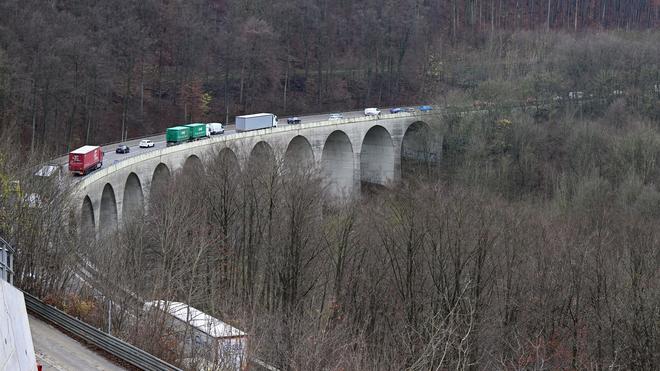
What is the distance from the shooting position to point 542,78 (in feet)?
260

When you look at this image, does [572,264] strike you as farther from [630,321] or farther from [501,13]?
[501,13]

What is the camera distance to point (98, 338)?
70.7ft

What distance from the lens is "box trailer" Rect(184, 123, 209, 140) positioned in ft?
185

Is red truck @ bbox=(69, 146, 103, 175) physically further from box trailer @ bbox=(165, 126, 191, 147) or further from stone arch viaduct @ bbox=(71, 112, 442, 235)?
box trailer @ bbox=(165, 126, 191, 147)

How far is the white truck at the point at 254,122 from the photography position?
61.2 metres

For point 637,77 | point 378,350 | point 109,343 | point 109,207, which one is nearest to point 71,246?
point 109,343

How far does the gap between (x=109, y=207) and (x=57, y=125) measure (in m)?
14.8

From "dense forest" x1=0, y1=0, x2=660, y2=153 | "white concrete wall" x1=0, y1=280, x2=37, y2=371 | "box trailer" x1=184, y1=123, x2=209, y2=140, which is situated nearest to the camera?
"white concrete wall" x1=0, y1=280, x2=37, y2=371

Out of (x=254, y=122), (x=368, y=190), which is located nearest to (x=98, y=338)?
(x=254, y=122)

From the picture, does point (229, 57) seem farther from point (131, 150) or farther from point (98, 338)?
point (98, 338)

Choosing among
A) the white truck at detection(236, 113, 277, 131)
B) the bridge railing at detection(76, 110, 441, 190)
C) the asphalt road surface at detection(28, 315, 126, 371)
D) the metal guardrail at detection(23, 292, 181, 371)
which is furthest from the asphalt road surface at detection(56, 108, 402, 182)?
the asphalt road surface at detection(28, 315, 126, 371)

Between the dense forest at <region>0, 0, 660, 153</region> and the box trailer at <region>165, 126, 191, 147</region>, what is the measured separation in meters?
6.41

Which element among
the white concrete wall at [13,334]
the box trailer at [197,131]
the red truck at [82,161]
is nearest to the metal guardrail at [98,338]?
the white concrete wall at [13,334]

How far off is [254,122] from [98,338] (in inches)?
1628
